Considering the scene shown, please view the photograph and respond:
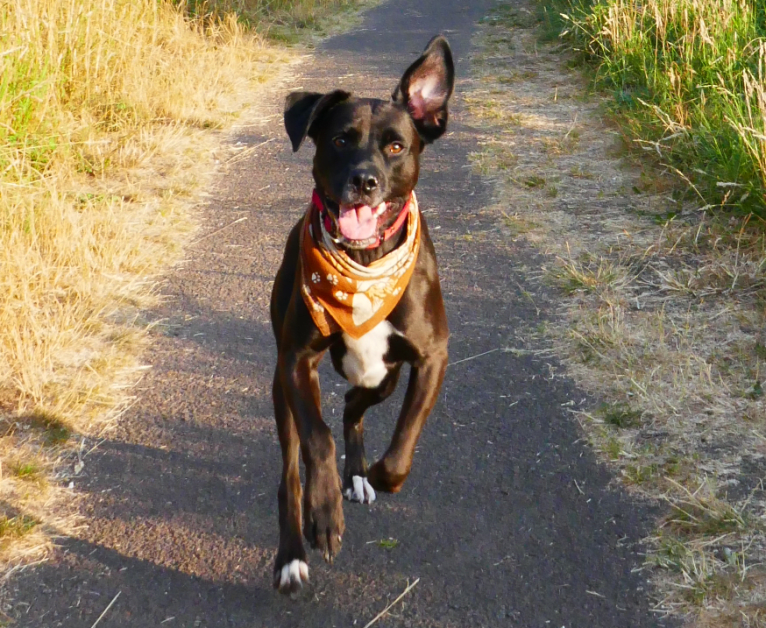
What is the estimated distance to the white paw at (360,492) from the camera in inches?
146

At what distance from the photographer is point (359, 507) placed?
3.66 m

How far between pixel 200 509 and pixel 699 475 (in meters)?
1.99

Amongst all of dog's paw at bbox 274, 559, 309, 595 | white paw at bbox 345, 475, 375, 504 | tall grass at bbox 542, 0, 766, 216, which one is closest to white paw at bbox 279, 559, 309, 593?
dog's paw at bbox 274, 559, 309, 595

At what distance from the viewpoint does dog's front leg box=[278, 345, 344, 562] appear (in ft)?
9.78

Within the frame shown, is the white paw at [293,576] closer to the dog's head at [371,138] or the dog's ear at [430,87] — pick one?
the dog's head at [371,138]

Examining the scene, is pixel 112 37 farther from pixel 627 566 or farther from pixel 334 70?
pixel 627 566

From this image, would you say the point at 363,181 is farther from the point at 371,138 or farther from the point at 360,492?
the point at 360,492

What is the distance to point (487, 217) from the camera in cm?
659

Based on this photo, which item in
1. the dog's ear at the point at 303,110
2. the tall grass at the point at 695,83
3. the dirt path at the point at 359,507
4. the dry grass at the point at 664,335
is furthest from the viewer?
the tall grass at the point at 695,83

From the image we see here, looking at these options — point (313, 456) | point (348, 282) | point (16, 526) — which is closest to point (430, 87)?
point (348, 282)

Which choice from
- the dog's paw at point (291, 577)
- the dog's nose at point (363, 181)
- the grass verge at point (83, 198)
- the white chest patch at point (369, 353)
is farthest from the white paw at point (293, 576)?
the dog's nose at point (363, 181)

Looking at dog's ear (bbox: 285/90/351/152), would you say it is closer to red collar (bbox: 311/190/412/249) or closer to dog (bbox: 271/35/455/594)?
dog (bbox: 271/35/455/594)

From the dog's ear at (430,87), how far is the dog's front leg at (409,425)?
999mm

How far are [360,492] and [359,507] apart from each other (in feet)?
0.24
